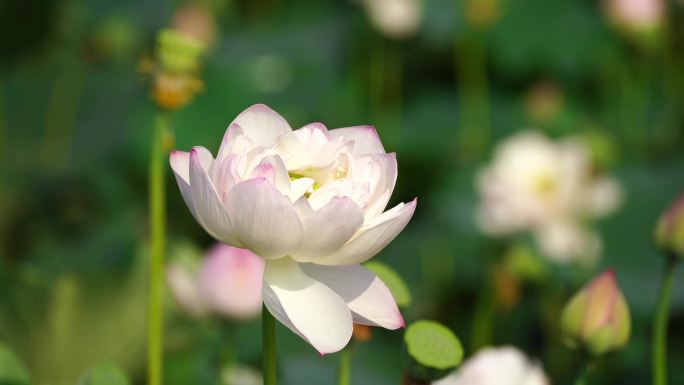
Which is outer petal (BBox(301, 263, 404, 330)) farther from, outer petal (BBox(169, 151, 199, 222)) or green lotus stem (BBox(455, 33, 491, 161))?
green lotus stem (BBox(455, 33, 491, 161))

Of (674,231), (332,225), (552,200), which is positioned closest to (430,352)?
(332,225)

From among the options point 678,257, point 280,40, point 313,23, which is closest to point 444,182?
point 280,40

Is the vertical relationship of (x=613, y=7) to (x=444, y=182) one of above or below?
above

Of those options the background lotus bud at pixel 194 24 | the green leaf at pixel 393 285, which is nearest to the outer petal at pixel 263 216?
the green leaf at pixel 393 285

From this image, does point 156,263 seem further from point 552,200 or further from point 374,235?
point 552,200

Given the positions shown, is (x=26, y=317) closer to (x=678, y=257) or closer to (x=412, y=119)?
(x=678, y=257)

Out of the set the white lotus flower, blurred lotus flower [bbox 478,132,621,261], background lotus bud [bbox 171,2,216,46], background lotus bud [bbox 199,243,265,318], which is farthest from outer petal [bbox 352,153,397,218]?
background lotus bud [bbox 171,2,216,46]
